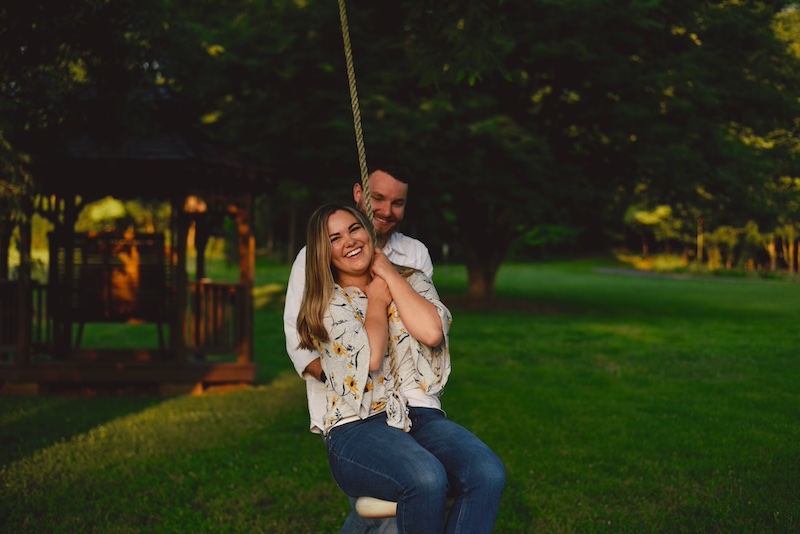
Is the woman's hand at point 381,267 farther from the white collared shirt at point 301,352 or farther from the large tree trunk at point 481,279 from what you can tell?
the large tree trunk at point 481,279

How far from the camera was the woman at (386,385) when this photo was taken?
10.3 ft

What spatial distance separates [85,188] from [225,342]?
2.66 meters

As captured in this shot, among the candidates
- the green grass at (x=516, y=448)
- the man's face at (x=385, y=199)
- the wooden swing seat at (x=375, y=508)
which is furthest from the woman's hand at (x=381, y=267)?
the green grass at (x=516, y=448)

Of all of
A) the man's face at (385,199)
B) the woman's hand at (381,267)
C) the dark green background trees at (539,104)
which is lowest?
the woman's hand at (381,267)

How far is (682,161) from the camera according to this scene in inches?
663

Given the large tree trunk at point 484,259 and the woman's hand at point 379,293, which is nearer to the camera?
the woman's hand at point 379,293

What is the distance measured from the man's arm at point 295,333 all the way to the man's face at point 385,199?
0.51 metres

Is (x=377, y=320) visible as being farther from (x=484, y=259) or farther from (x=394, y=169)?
(x=484, y=259)

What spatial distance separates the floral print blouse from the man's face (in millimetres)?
363

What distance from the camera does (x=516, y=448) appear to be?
691cm

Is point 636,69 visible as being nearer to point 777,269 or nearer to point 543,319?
point 543,319

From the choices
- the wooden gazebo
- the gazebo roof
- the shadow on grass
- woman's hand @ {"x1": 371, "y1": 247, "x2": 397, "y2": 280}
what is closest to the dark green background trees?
the gazebo roof

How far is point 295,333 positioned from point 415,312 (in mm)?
500

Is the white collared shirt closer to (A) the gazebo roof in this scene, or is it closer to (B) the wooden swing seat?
(B) the wooden swing seat
